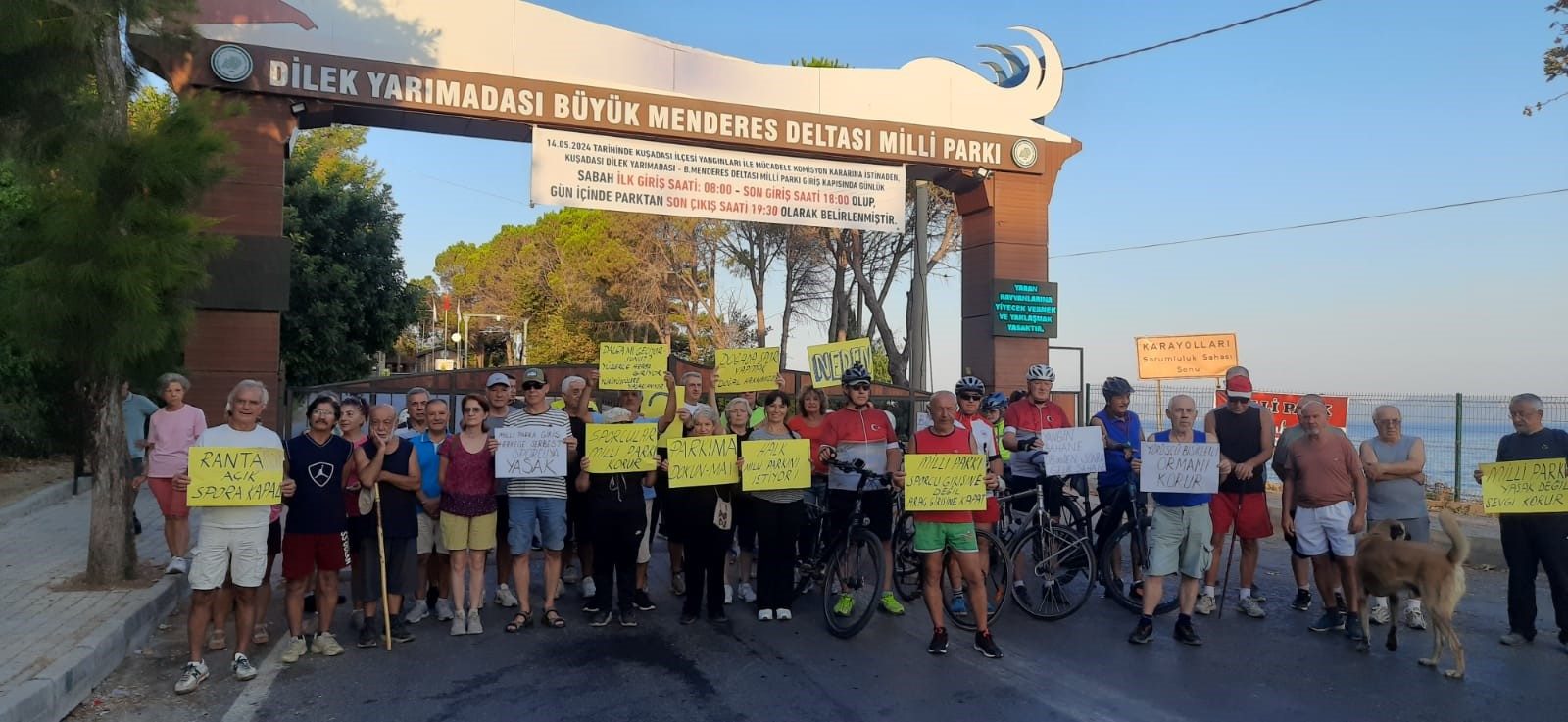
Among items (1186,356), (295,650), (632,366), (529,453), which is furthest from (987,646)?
(1186,356)

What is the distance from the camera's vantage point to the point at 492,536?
7.26m

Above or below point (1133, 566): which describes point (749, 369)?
above

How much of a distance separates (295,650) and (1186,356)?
17108mm

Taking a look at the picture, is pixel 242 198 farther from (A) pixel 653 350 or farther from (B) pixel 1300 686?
(B) pixel 1300 686

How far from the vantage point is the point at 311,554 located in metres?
6.44

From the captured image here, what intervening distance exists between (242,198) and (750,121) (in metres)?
6.11

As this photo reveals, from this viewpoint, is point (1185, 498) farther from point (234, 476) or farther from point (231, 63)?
point (231, 63)

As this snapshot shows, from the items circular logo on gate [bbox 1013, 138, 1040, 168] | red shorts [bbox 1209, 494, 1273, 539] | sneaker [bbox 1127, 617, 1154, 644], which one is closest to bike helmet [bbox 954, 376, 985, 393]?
sneaker [bbox 1127, 617, 1154, 644]

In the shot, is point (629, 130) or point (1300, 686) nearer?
point (1300, 686)

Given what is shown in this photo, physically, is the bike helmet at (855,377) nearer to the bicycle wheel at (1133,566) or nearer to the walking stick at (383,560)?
the bicycle wheel at (1133,566)

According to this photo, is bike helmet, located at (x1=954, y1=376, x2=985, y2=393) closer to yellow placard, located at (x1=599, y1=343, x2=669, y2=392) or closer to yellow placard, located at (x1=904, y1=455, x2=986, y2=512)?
yellow placard, located at (x1=904, y1=455, x2=986, y2=512)

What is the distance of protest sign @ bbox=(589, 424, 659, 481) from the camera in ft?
23.9

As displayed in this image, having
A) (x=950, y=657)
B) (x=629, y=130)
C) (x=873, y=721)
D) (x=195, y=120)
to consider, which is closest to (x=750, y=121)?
(x=629, y=130)

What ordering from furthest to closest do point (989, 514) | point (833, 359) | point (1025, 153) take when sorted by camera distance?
1. point (1025, 153)
2. point (833, 359)
3. point (989, 514)
